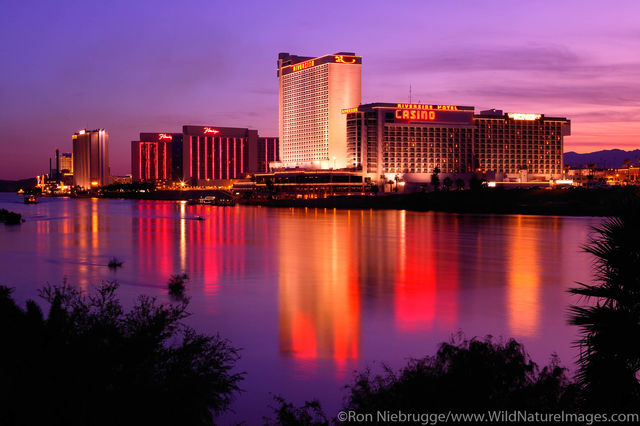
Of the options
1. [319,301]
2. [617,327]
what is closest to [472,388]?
[617,327]

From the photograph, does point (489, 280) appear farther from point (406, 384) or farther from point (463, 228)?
point (463, 228)

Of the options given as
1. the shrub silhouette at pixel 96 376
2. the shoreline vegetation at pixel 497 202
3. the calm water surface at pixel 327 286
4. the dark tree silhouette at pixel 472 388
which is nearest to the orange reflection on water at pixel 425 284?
the calm water surface at pixel 327 286

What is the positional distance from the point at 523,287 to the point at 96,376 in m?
31.2

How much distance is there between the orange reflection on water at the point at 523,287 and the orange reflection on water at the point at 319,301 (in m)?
6.80

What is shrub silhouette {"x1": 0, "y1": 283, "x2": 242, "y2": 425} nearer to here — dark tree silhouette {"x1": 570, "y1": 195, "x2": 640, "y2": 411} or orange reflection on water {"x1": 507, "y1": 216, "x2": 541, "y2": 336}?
dark tree silhouette {"x1": 570, "y1": 195, "x2": 640, "y2": 411}

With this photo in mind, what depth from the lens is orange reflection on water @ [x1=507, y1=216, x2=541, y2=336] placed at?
26.8 meters

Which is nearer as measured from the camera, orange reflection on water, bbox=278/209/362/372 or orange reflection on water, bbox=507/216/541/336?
orange reflection on water, bbox=278/209/362/372

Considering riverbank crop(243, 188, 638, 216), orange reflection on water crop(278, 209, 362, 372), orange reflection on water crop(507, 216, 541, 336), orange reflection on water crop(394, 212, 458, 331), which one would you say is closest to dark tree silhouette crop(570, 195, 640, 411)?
orange reflection on water crop(278, 209, 362, 372)

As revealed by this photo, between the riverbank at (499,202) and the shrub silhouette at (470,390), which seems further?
the riverbank at (499,202)

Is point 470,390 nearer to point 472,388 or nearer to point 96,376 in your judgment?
point 472,388

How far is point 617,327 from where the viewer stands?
25.9 feet

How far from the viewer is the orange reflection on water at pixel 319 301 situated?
22.8 metres

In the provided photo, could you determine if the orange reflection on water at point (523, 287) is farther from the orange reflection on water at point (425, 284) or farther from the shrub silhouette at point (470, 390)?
the shrub silhouette at point (470, 390)

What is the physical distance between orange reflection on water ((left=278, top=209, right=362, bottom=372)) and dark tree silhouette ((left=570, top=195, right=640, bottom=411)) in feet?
42.7
